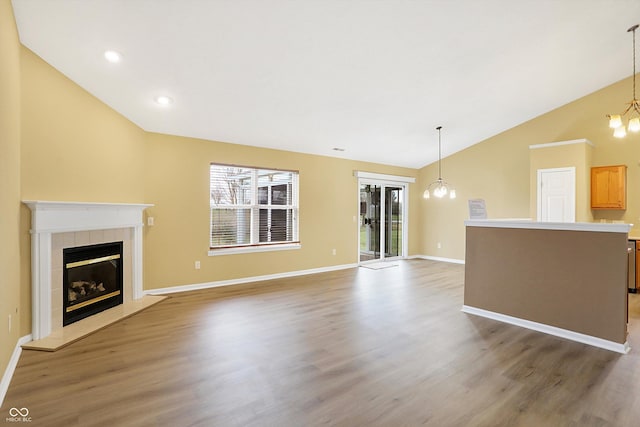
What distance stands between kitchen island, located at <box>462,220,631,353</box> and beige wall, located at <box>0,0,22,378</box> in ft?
15.2

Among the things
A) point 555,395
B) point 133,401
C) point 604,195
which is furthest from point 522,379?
point 604,195

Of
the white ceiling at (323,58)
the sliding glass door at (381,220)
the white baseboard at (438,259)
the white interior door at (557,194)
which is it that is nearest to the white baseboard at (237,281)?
the sliding glass door at (381,220)

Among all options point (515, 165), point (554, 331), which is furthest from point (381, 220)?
point (554, 331)

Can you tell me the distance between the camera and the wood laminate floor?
1.94 m

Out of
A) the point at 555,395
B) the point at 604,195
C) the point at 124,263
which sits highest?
the point at 604,195

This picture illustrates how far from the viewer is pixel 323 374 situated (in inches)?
95.0

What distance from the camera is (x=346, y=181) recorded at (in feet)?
22.7

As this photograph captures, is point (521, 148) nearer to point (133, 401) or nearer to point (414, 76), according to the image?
point (414, 76)

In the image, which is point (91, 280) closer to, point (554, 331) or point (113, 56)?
point (113, 56)

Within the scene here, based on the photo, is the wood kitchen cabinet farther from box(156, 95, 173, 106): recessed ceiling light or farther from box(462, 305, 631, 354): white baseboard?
box(156, 95, 173, 106): recessed ceiling light

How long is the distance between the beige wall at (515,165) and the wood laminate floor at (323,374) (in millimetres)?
3781

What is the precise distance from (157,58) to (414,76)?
2999 millimetres

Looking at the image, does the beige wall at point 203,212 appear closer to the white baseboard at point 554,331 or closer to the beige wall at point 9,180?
the beige wall at point 9,180

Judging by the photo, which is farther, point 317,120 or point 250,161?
point 250,161
